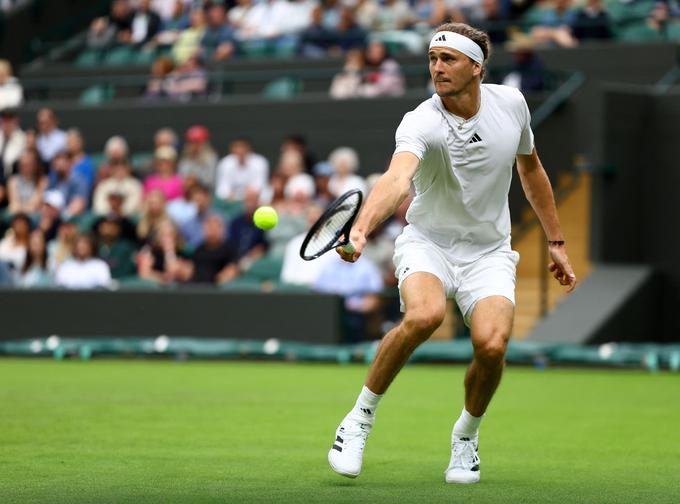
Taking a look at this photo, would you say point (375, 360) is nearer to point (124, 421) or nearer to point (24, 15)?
point (124, 421)

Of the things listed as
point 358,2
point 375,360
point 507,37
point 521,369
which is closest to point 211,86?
point 358,2

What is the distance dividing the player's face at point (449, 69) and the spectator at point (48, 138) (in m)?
14.4

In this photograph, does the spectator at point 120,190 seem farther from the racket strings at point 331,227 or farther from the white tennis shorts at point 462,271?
the racket strings at point 331,227

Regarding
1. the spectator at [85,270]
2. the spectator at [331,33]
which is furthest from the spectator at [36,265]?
the spectator at [331,33]

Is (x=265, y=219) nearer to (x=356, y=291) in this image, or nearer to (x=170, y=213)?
(x=356, y=291)

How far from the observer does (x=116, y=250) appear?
18266 millimetres

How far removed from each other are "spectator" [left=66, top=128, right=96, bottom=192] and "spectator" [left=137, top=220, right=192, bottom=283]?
2228 mm

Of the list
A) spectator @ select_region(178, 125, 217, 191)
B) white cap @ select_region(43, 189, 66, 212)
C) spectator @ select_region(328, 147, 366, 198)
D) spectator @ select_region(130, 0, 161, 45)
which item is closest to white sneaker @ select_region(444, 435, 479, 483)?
spectator @ select_region(328, 147, 366, 198)

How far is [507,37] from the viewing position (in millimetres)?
19891

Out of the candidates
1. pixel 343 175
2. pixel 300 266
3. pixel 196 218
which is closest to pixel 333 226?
pixel 300 266

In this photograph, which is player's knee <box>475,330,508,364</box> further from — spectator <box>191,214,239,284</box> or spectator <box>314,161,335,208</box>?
spectator <box>191,214,239,284</box>

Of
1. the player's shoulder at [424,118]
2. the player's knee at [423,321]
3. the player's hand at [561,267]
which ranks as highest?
the player's shoulder at [424,118]

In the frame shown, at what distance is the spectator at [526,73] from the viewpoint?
58.3ft

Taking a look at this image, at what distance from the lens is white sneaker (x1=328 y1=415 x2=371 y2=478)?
693cm
